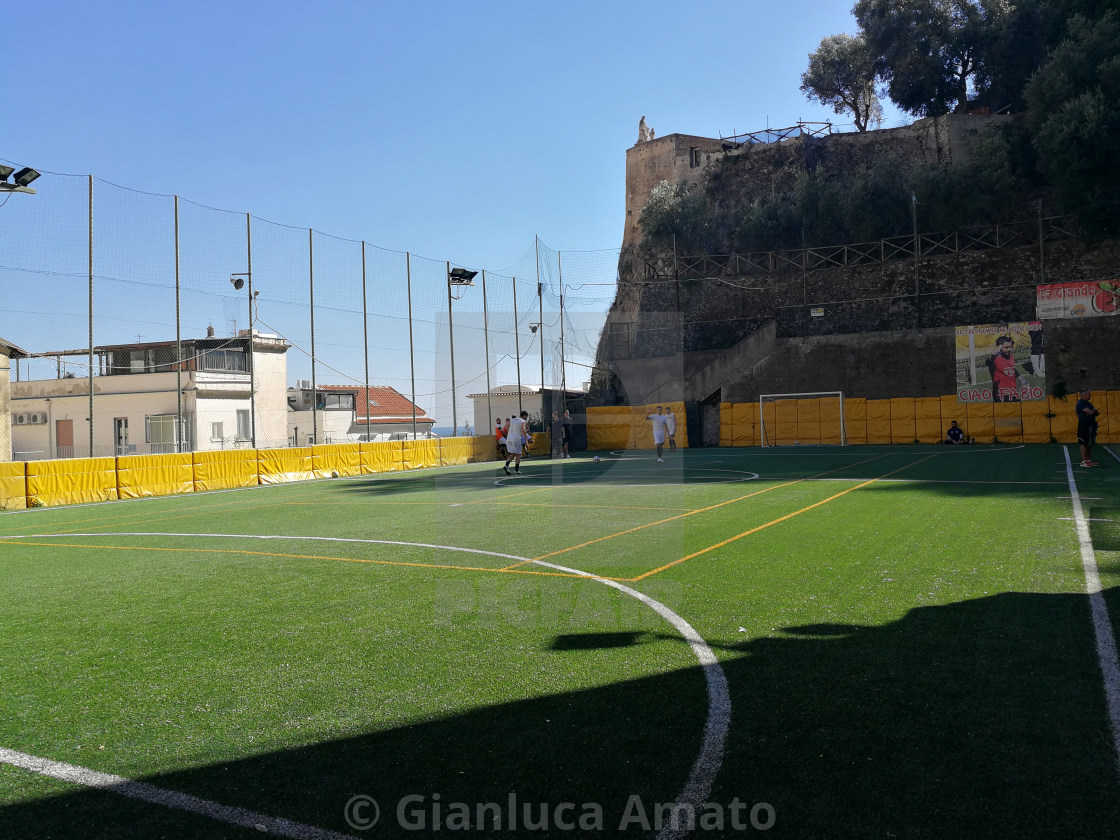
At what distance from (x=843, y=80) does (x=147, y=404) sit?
44.7m

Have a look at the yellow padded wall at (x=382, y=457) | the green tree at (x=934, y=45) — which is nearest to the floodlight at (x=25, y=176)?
the yellow padded wall at (x=382, y=457)

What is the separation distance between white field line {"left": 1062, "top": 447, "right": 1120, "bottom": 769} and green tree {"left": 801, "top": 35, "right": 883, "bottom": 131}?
164 feet

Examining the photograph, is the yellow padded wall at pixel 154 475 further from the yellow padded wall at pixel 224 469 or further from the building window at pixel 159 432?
the building window at pixel 159 432

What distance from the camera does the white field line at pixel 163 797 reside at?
10.5ft

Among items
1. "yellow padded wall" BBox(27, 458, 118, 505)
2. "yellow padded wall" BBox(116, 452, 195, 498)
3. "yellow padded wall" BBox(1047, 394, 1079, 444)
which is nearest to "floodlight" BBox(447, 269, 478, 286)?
"yellow padded wall" BBox(116, 452, 195, 498)

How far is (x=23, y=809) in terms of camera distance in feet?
11.2

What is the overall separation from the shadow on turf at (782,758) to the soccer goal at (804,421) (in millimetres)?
33609

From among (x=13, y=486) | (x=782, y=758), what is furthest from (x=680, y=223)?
(x=782, y=758)

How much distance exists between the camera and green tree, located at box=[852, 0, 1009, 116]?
151 feet

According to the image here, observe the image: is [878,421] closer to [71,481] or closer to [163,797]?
[71,481]

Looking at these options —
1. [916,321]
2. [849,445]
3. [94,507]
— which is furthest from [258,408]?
[916,321]

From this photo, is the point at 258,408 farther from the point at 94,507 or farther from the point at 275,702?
the point at 275,702

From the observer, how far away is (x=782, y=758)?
3670 millimetres

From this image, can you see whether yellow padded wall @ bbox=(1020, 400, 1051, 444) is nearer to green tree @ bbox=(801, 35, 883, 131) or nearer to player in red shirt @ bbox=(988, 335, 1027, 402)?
player in red shirt @ bbox=(988, 335, 1027, 402)
